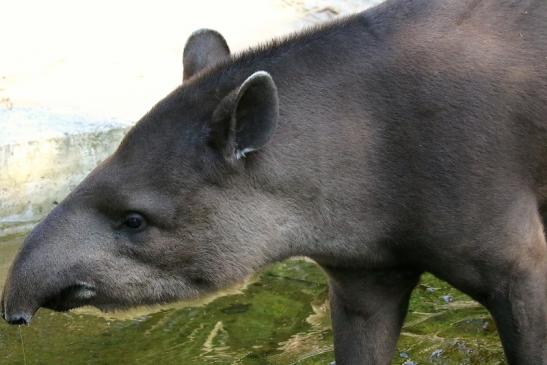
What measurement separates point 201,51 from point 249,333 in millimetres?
2259

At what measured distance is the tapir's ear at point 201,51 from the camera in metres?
6.23

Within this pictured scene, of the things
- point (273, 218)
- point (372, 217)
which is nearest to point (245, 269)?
point (273, 218)

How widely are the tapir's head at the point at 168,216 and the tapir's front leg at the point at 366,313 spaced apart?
0.67 m

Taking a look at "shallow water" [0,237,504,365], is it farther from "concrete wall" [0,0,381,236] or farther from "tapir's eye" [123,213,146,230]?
"tapir's eye" [123,213,146,230]

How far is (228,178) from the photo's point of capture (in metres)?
5.65

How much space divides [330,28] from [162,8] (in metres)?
7.28

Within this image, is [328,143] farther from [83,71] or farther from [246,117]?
[83,71]

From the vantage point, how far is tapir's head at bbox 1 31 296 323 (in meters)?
5.43

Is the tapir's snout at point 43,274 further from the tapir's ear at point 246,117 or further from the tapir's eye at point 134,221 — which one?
the tapir's ear at point 246,117

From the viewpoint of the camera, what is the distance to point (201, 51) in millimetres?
6250

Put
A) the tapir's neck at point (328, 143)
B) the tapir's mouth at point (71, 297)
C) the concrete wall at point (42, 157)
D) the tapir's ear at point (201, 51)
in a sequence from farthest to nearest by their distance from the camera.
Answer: the concrete wall at point (42, 157) → the tapir's ear at point (201, 51) → the tapir's neck at point (328, 143) → the tapir's mouth at point (71, 297)

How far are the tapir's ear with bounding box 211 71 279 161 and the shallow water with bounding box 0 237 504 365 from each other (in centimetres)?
220

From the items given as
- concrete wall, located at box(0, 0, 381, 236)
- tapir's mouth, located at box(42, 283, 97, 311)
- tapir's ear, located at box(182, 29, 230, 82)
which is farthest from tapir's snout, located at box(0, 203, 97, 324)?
concrete wall, located at box(0, 0, 381, 236)

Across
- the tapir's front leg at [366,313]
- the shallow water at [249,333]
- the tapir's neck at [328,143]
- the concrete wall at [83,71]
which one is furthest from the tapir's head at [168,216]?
the concrete wall at [83,71]
